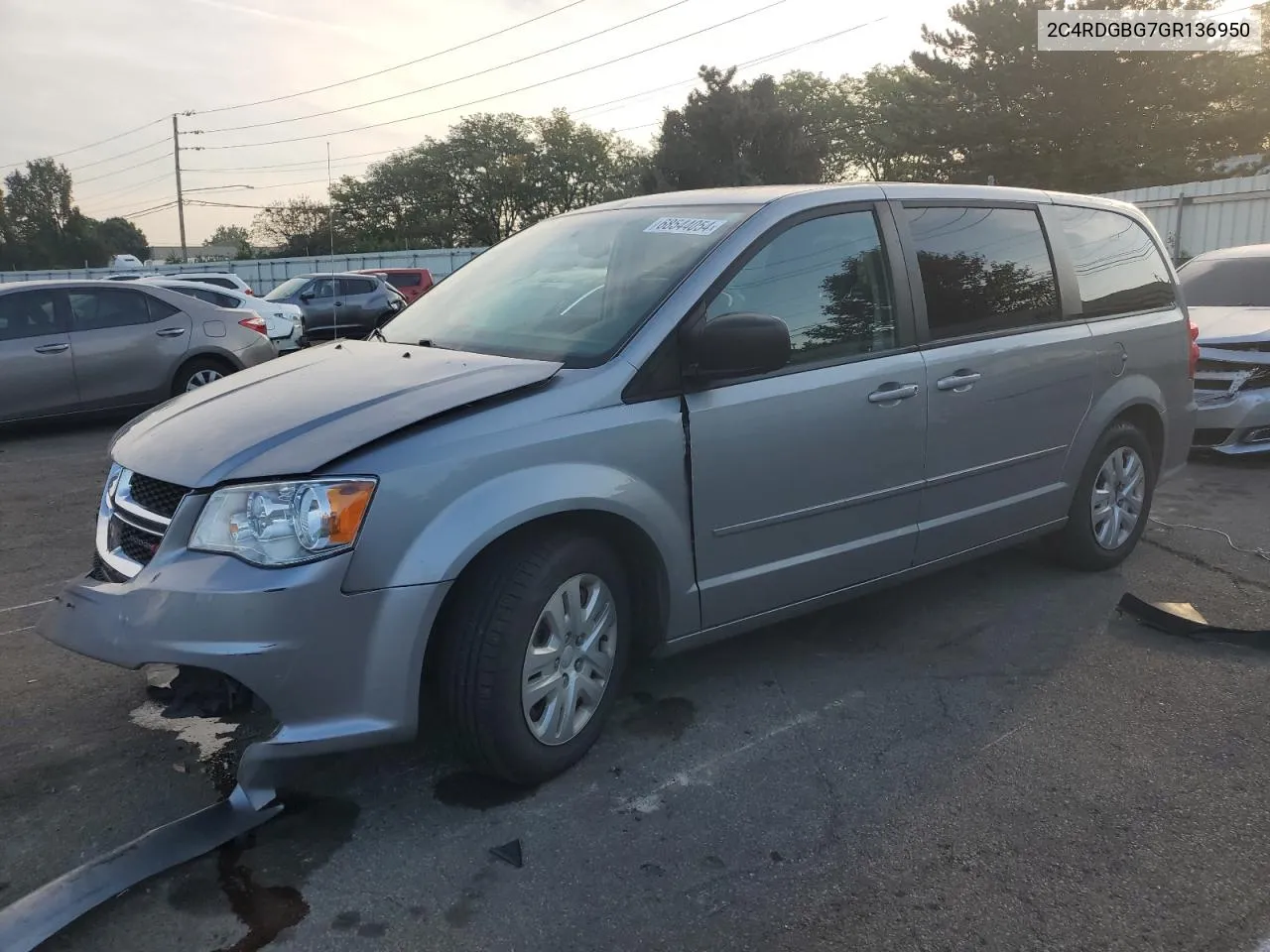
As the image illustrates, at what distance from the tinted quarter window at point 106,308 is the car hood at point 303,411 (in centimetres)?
666

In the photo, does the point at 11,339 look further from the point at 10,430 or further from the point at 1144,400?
the point at 1144,400

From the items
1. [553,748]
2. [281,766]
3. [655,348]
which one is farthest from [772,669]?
[281,766]

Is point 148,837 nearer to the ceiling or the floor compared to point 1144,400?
nearer to the floor

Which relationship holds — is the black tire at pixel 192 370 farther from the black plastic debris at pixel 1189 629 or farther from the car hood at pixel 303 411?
the black plastic debris at pixel 1189 629

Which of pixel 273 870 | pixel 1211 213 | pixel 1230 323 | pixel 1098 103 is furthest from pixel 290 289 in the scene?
pixel 1098 103

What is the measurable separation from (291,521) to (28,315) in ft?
25.8

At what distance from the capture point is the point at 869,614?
14.8 feet

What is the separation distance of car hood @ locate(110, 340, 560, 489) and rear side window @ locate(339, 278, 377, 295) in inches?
700

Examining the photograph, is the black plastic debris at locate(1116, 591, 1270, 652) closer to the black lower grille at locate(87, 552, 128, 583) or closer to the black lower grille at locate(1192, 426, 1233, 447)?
the black lower grille at locate(1192, 426, 1233, 447)

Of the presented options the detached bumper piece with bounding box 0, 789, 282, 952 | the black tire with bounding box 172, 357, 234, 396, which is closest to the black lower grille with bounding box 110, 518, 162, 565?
the detached bumper piece with bounding box 0, 789, 282, 952

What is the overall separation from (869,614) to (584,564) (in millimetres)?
1931

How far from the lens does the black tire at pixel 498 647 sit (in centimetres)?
281

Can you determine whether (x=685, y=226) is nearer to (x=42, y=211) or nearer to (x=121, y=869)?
(x=121, y=869)


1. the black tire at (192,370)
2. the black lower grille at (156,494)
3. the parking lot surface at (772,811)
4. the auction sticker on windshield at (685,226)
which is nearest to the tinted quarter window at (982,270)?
the auction sticker on windshield at (685,226)
